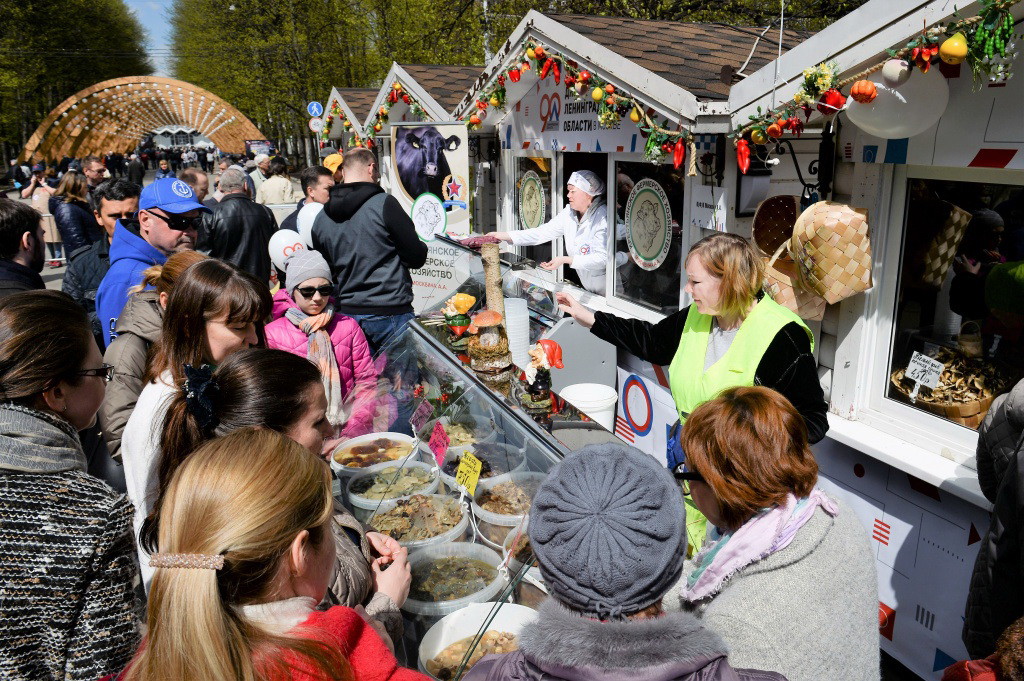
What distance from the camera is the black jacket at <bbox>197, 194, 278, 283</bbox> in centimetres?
539

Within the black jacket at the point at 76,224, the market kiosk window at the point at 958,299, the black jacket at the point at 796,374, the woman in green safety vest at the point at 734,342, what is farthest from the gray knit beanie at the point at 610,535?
the black jacket at the point at 76,224

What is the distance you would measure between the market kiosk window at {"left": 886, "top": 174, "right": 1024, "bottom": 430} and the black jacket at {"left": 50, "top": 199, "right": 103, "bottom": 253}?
722 cm

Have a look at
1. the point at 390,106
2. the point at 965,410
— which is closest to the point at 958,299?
the point at 965,410

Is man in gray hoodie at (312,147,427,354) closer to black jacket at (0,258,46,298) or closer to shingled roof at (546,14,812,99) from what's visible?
black jacket at (0,258,46,298)

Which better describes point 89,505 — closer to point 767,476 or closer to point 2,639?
point 2,639

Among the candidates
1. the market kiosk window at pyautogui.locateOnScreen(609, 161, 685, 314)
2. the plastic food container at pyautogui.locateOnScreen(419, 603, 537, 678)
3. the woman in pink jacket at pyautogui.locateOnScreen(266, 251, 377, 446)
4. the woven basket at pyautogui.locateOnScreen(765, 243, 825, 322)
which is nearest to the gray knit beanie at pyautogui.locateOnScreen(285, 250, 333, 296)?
the woman in pink jacket at pyautogui.locateOnScreen(266, 251, 377, 446)

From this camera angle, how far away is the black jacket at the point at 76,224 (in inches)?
275

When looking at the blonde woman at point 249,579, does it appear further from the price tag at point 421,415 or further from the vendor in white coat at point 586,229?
the vendor in white coat at point 586,229

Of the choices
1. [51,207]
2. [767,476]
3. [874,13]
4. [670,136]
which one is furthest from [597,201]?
[51,207]

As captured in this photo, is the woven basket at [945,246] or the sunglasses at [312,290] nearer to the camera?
the woven basket at [945,246]

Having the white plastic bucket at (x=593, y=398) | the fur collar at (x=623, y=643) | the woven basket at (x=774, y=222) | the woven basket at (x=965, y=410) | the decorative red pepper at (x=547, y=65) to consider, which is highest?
the decorative red pepper at (x=547, y=65)

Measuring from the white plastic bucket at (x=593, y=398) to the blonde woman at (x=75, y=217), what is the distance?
17.7 ft

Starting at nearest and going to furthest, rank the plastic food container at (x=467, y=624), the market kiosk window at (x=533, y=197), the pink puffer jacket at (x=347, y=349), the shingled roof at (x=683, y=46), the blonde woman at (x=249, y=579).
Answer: the blonde woman at (x=249, y=579)
the plastic food container at (x=467, y=624)
the pink puffer jacket at (x=347, y=349)
the shingled roof at (x=683, y=46)
the market kiosk window at (x=533, y=197)

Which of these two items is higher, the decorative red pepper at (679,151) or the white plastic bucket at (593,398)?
the decorative red pepper at (679,151)
